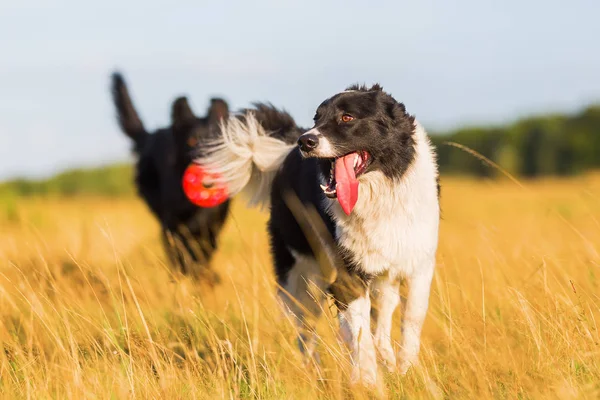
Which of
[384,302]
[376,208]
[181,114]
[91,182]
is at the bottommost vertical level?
[91,182]

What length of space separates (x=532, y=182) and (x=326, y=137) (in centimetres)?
2349

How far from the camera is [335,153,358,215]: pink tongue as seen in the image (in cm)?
396

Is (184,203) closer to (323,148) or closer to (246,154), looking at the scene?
(246,154)

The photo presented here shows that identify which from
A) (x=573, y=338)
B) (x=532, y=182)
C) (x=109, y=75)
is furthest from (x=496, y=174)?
(x=573, y=338)

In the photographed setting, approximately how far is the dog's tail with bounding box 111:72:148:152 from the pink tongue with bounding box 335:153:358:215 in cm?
526

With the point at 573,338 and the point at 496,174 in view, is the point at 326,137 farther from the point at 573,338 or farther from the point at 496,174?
the point at 496,174

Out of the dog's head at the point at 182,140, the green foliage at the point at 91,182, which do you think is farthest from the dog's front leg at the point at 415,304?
the green foliage at the point at 91,182

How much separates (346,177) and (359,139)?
222 millimetres

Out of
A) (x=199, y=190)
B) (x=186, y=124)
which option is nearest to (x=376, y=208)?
(x=199, y=190)

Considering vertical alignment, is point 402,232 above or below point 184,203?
above

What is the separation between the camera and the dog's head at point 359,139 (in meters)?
3.98

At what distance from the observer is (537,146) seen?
91.9ft

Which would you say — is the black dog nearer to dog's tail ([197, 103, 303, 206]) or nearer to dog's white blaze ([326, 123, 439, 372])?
dog's tail ([197, 103, 303, 206])

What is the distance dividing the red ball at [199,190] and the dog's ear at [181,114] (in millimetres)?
550
